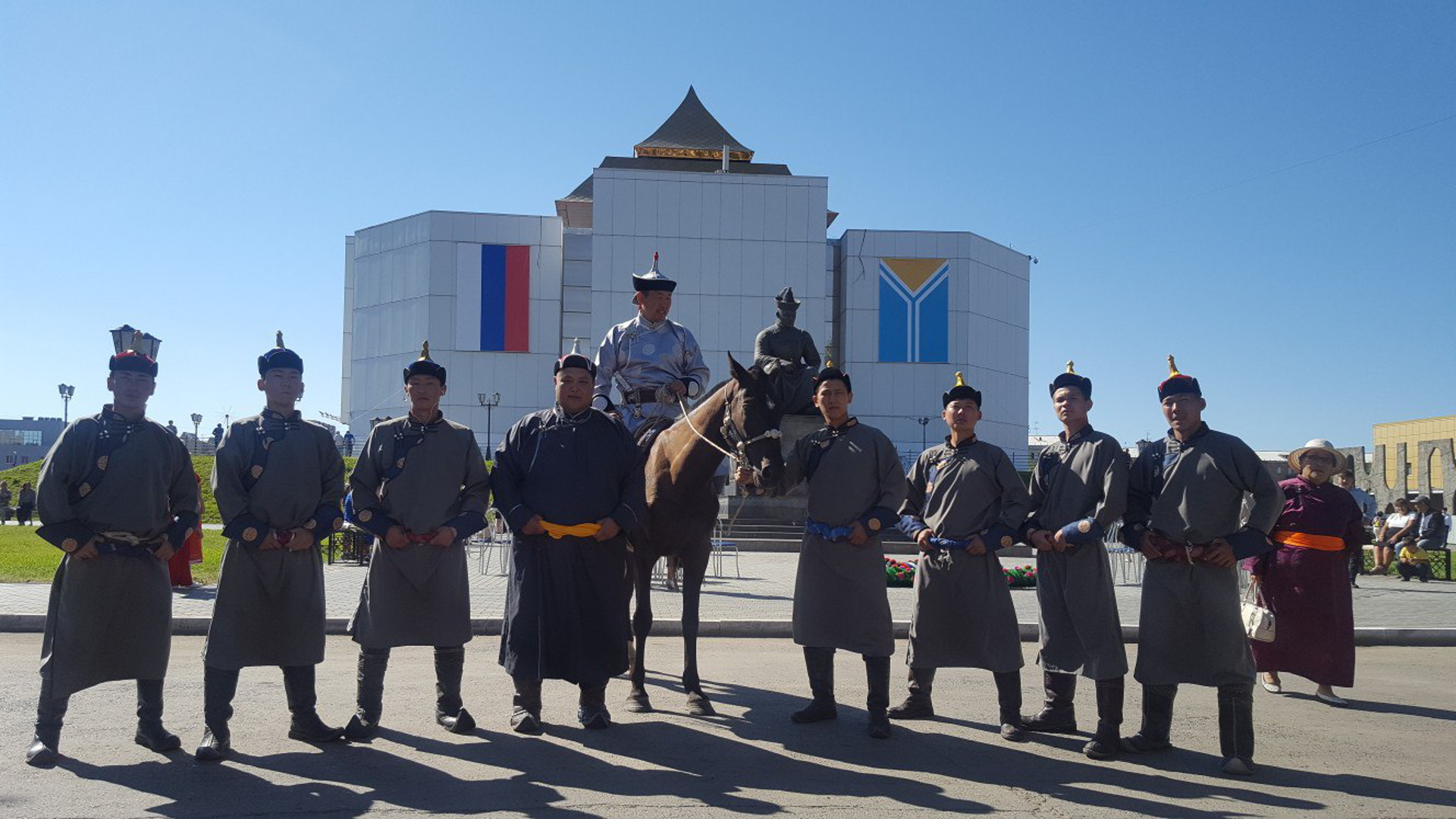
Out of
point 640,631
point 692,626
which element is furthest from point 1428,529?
point 640,631

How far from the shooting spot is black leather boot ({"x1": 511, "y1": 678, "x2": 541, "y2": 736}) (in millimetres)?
6082

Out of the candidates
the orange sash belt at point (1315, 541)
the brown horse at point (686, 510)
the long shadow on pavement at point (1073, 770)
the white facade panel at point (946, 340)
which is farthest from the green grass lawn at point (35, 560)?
the white facade panel at point (946, 340)

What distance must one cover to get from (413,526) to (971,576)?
10.5 ft

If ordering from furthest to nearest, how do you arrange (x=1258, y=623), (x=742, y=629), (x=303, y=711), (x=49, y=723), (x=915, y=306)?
(x=915, y=306), (x=742, y=629), (x=1258, y=623), (x=303, y=711), (x=49, y=723)

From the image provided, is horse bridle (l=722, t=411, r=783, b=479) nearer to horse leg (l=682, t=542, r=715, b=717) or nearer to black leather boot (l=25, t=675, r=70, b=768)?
horse leg (l=682, t=542, r=715, b=717)

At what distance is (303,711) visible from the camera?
582cm

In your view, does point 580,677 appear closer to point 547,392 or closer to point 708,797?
point 708,797

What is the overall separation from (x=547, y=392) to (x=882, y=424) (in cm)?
1614

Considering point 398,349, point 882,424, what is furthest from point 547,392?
point 882,424

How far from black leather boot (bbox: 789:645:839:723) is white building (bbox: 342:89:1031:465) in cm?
3986

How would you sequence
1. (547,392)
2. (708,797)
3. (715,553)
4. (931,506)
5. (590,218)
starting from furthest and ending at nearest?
(590,218) → (547,392) → (715,553) → (931,506) → (708,797)

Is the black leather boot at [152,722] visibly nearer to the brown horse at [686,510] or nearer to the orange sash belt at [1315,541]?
the brown horse at [686,510]

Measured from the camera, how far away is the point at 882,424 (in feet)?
171

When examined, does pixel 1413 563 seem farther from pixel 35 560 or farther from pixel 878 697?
pixel 35 560
